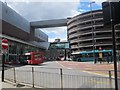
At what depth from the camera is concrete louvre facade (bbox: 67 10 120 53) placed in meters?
92.4

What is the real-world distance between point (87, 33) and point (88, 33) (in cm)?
57

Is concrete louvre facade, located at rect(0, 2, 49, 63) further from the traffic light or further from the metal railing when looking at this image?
the traffic light

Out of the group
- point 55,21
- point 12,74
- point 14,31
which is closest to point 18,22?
point 14,31

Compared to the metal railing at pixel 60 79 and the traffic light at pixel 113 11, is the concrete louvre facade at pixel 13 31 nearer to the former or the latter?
the metal railing at pixel 60 79

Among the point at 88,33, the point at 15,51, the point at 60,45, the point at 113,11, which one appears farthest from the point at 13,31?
the point at 113,11

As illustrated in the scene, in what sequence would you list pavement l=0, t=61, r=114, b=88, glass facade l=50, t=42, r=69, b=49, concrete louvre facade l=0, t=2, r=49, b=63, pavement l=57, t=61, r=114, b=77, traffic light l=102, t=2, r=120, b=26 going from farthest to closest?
glass facade l=50, t=42, r=69, b=49
concrete louvre facade l=0, t=2, r=49, b=63
pavement l=0, t=61, r=114, b=88
pavement l=57, t=61, r=114, b=77
traffic light l=102, t=2, r=120, b=26

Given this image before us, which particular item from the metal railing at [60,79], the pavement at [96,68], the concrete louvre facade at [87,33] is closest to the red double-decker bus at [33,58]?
the pavement at [96,68]

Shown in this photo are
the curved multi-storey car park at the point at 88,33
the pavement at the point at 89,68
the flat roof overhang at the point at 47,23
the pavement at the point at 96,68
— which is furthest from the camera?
the flat roof overhang at the point at 47,23

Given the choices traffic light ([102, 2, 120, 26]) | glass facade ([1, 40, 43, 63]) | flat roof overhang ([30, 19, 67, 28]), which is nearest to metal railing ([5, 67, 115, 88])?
traffic light ([102, 2, 120, 26])

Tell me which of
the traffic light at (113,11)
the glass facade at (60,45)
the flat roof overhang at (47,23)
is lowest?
the traffic light at (113,11)

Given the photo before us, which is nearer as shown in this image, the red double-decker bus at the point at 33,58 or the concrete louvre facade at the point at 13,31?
the red double-decker bus at the point at 33,58

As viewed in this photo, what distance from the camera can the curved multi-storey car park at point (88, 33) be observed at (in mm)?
92312

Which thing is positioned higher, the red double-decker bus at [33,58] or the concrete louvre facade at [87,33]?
the concrete louvre facade at [87,33]

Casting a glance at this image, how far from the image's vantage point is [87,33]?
9706 centimetres
